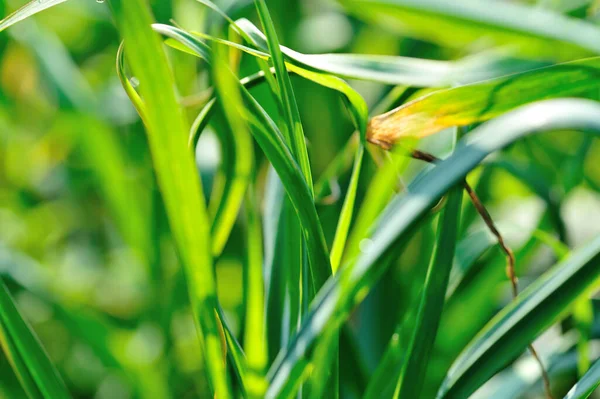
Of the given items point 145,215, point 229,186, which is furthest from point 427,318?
point 145,215

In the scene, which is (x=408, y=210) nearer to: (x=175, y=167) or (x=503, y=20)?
(x=175, y=167)

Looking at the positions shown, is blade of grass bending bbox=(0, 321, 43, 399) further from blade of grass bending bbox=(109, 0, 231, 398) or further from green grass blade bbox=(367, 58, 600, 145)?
green grass blade bbox=(367, 58, 600, 145)

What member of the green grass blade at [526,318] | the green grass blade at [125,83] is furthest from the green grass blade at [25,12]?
the green grass blade at [526,318]

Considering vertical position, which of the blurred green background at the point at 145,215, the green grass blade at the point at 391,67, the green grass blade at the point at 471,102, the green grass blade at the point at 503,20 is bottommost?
the blurred green background at the point at 145,215

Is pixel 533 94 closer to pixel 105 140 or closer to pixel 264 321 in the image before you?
pixel 264 321

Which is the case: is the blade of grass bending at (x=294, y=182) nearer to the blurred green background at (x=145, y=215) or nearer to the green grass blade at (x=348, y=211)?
the green grass blade at (x=348, y=211)

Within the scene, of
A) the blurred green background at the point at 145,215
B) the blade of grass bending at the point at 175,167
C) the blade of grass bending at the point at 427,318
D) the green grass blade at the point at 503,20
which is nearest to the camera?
the blade of grass bending at the point at 175,167

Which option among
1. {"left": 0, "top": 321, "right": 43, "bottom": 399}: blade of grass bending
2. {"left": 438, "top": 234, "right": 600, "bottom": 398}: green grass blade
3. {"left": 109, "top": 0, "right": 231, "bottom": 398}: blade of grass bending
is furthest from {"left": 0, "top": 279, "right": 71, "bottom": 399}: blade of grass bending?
{"left": 438, "top": 234, "right": 600, "bottom": 398}: green grass blade
